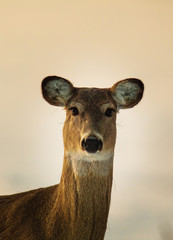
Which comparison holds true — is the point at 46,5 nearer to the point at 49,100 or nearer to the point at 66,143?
the point at 49,100

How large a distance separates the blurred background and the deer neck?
59 centimetres

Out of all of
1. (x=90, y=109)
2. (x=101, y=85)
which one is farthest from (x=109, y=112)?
(x=101, y=85)

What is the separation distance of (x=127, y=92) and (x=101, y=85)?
60cm

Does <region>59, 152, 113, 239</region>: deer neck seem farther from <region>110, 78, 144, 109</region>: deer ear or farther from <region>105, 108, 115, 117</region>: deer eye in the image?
<region>110, 78, 144, 109</region>: deer ear

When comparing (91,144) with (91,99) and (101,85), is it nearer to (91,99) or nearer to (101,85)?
(91,99)

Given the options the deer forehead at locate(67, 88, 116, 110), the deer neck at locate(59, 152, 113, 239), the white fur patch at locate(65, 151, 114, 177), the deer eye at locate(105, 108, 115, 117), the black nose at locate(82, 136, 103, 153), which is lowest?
the deer neck at locate(59, 152, 113, 239)

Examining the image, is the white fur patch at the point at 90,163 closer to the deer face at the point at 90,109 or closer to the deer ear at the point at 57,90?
the deer face at the point at 90,109

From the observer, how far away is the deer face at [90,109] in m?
1.46

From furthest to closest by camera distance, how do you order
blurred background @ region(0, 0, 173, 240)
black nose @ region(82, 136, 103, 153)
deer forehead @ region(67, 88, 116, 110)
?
1. blurred background @ region(0, 0, 173, 240)
2. deer forehead @ region(67, 88, 116, 110)
3. black nose @ region(82, 136, 103, 153)

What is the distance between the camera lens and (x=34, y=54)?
93.7 inches

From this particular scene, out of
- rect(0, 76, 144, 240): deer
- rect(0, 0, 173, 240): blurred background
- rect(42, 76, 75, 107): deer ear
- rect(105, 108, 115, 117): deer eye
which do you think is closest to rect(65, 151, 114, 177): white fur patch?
rect(0, 76, 144, 240): deer

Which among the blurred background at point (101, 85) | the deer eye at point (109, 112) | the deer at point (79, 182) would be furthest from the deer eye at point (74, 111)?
the blurred background at point (101, 85)

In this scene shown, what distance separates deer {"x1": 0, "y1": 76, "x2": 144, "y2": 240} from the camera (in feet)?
4.80

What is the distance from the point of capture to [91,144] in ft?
4.62
